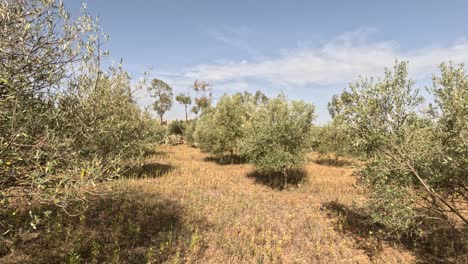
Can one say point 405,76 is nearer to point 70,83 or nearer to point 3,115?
point 70,83

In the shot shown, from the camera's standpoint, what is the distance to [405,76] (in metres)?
10.0

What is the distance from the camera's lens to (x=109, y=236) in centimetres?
946

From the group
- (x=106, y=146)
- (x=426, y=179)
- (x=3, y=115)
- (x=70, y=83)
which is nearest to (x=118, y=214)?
(x=106, y=146)

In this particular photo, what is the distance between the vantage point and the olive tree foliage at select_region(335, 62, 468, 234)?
26.5 feet

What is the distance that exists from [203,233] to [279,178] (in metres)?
13.2

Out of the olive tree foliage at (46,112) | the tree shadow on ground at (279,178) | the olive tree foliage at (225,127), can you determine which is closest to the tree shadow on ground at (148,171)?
the tree shadow on ground at (279,178)

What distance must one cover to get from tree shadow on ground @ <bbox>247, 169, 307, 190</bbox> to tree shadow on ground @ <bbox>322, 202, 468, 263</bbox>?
6740mm

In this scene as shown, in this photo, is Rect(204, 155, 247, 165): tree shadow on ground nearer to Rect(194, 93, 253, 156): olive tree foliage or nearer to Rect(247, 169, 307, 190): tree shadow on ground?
Rect(194, 93, 253, 156): olive tree foliage

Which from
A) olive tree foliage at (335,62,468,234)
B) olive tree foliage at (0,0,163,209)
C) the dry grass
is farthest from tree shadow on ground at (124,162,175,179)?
olive tree foliage at (335,62,468,234)

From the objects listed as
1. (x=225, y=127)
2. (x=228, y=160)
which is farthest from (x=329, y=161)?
(x=225, y=127)

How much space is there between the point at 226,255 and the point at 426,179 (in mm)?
7701

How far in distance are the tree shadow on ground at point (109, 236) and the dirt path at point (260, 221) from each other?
73 cm

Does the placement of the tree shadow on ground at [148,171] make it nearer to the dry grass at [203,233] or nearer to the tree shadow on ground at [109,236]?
the dry grass at [203,233]

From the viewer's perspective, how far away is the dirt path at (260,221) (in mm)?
9914
